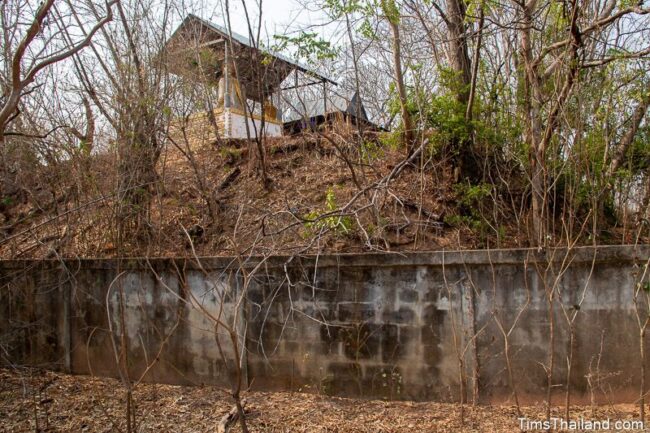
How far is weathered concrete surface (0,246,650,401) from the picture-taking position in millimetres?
4719

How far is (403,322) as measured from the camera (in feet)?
17.0

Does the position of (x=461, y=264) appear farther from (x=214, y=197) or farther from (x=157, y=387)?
(x=214, y=197)

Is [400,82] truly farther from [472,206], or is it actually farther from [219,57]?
[219,57]

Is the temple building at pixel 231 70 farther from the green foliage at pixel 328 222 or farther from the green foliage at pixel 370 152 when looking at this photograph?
the green foliage at pixel 328 222

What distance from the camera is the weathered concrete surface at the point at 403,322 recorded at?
472cm

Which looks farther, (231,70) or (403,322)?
(231,70)

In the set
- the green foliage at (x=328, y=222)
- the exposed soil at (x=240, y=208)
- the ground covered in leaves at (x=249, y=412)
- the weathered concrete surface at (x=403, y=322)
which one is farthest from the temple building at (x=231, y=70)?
the ground covered in leaves at (x=249, y=412)

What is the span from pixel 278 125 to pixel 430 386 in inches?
341

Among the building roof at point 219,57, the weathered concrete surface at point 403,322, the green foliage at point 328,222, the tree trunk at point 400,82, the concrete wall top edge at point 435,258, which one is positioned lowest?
the weathered concrete surface at point 403,322

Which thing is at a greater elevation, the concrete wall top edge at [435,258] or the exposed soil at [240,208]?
the exposed soil at [240,208]

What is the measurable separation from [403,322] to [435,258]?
31.6 inches

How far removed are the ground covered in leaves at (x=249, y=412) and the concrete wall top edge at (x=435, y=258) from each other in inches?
59.5

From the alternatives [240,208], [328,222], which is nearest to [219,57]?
[240,208]

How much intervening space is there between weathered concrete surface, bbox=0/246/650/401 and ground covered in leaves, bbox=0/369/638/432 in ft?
0.56
